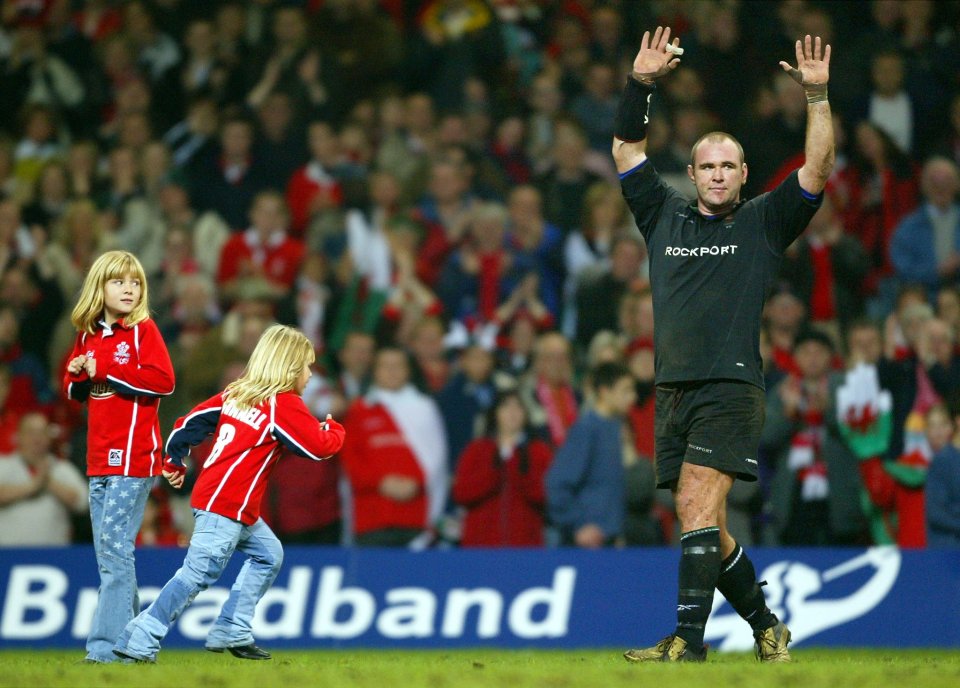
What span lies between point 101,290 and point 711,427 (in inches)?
121

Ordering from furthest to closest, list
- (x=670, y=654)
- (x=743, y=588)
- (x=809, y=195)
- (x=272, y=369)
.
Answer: (x=272, y=369), (x=743, y=588), (x=809, y=195), (x=670, y=654)

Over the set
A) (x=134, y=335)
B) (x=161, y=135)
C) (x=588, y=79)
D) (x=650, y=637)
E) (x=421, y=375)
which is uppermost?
(x=588, y=79)

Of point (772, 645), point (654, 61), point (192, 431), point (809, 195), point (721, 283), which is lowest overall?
point (772, 645)

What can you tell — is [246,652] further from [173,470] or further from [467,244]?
[467,244]

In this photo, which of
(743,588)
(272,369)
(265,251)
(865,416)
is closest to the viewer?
(743,588)

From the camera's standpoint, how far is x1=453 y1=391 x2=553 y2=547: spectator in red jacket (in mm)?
11711

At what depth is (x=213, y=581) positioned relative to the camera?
23.0 feet

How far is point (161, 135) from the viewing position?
49.9 ft

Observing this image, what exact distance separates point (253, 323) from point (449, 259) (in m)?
2.18

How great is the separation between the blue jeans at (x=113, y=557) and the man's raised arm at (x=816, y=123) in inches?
140

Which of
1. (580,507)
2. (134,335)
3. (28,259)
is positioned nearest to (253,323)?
(28,259)

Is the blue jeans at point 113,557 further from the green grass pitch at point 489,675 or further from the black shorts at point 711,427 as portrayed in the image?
the black shorts at point 711,427

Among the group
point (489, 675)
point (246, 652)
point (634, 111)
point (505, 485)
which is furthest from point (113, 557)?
point (505, 485)

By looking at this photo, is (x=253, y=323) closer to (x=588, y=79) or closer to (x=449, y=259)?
(x=449, y=259)
